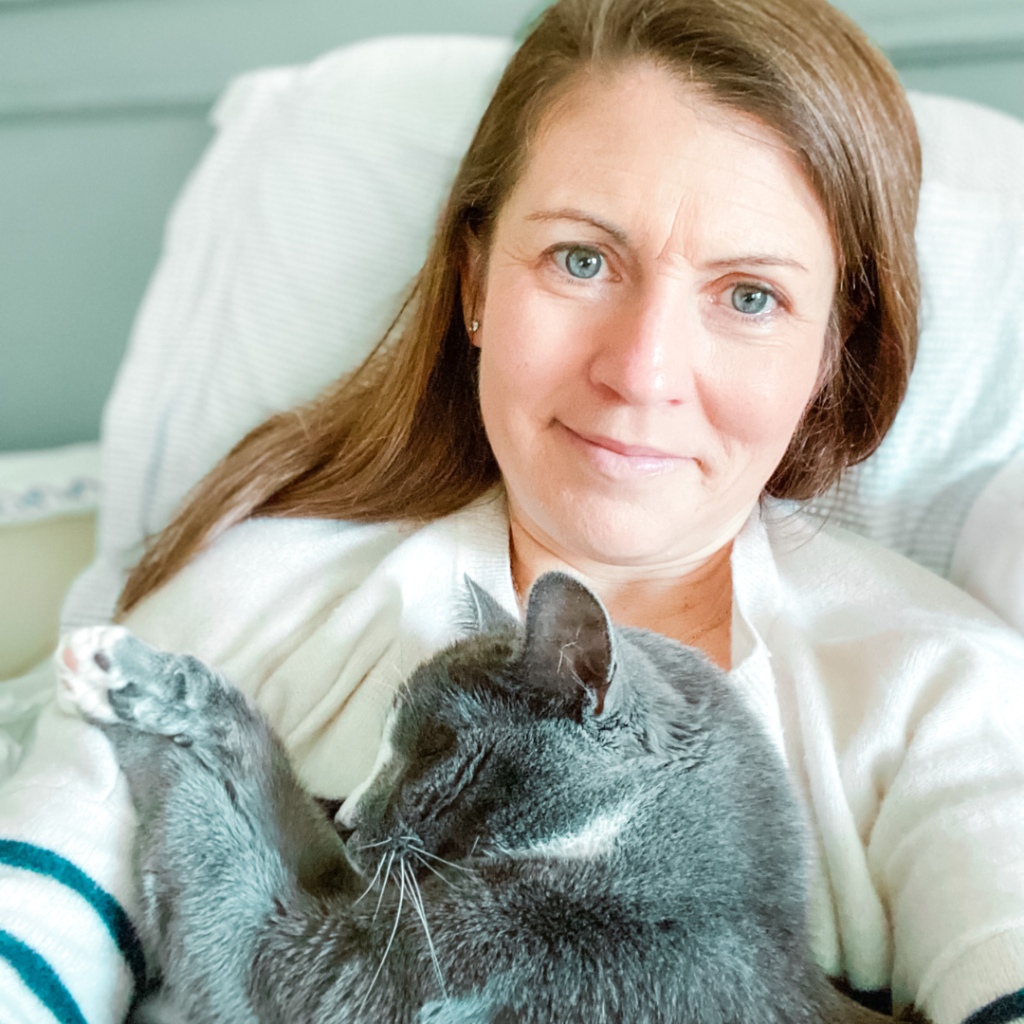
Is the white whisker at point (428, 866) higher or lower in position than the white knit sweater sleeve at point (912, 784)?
lower

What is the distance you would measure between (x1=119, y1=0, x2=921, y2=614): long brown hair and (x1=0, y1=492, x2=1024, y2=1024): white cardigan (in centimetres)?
6

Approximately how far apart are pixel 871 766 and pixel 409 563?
34 centimetres

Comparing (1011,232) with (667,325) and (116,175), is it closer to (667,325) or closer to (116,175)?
(667,325)

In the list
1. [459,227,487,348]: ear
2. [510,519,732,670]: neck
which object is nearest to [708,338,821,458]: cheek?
[510,519,732,670]: neck

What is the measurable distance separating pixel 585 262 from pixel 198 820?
436 mm

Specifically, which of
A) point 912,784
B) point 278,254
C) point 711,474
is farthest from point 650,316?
point 278,254

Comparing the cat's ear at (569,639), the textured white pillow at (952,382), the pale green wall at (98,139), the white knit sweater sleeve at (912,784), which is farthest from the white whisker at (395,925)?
the pale green wall at (98,139)

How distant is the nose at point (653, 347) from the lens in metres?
0.56

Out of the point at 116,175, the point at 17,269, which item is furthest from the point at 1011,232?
the point at 17,269

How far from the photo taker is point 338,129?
3.39ft

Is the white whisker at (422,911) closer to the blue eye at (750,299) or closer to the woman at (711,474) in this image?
the woman at (711,474)

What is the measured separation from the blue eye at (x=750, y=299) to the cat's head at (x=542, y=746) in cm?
22

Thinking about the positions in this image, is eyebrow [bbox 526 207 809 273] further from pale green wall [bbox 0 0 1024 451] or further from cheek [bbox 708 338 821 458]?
pale green wall [bbox 0 0 1024 451]

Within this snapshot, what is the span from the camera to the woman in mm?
556
